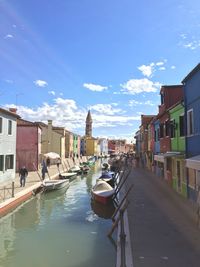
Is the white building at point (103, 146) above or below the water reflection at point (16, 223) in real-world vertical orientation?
above

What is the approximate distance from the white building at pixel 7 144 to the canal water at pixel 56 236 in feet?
19.8

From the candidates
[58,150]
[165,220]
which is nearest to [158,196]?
[165,220]

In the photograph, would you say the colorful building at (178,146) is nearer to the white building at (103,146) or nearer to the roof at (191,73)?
the roof at (191,73)

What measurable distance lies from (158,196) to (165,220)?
7.23 metres

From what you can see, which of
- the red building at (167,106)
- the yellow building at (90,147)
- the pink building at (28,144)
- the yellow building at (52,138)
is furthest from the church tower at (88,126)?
the red building at (167,106)

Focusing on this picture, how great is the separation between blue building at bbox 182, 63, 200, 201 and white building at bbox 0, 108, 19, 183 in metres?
15.7

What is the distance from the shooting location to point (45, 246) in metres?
13.5

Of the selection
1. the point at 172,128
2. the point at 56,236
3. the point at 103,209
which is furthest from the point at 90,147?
the point at 56,236

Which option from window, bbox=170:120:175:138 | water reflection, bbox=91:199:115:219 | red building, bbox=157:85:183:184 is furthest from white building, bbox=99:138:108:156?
water reflection, bbox=91:199:115:219

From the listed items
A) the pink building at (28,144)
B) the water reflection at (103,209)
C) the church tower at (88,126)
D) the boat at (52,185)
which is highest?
the church tower at (88,126)

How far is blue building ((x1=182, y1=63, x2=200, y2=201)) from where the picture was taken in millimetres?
16406

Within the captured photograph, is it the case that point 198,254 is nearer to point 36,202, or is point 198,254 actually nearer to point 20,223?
point 20,223

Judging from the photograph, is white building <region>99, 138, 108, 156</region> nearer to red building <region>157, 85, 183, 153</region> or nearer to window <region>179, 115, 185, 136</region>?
red building <region>157, 85, 183, 153</region>

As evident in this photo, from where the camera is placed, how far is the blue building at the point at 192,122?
16.4m
